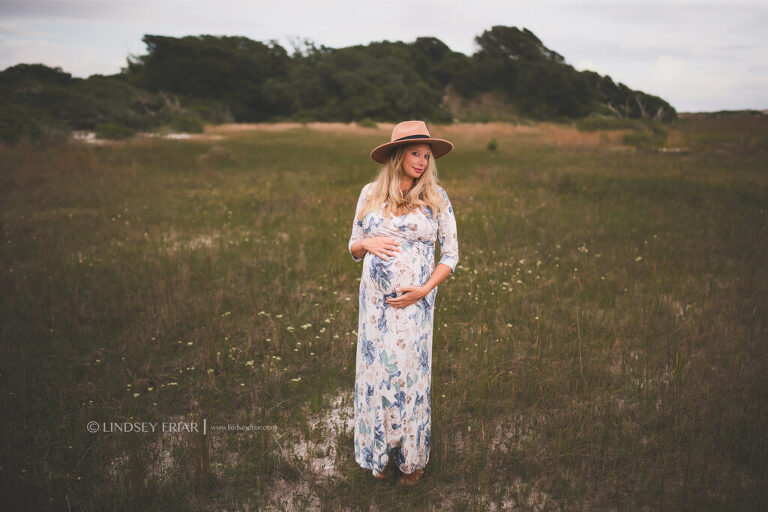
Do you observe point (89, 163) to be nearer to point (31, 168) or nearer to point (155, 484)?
point (31, 168)

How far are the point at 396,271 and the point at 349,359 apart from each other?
7.60ft

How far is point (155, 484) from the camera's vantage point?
128 inches

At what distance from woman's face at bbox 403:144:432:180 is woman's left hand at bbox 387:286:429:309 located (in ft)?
2.43

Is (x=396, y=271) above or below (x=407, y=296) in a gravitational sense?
above

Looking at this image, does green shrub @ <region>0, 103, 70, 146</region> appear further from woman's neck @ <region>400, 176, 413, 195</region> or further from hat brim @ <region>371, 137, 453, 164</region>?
woman's neck @ <region>400, 176, 413, 195</region>

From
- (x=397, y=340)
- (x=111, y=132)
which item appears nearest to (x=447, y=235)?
(x=397, y=340)

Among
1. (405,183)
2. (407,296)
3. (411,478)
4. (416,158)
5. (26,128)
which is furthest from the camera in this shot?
(26,128)

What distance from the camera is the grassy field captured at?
11.1ft

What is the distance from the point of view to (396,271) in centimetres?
301

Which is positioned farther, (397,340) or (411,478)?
(411,478)

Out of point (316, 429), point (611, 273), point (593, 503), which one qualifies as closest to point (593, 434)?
point (593, 503)

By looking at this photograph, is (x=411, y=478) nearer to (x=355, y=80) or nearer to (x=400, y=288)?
→ (x=400, y=288)

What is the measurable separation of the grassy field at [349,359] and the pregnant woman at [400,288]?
51 centimetres

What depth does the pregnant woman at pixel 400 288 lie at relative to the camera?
9.89ft
